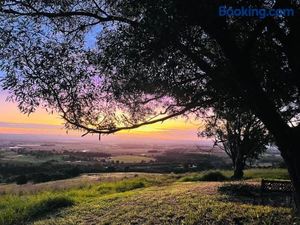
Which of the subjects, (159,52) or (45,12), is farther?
(45,12)

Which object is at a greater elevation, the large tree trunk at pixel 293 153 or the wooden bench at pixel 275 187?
the large tree trunk at pixel 293 153

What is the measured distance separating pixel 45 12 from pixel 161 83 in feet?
8.98

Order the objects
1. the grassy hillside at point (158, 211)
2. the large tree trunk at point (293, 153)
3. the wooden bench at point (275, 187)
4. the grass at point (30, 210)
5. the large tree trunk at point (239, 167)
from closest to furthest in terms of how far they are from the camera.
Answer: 1. the large tree trunk at point (293, 153)
2. the grassy hillside at point (158, 211)
3. the wooden bench at point (275, 187)
4. the grass at point (30, 210)
5. the large tree trunk at point (239, 167)

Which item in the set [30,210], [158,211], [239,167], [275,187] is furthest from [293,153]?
[239,167]

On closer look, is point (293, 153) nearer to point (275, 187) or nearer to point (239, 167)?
point (275, 187)

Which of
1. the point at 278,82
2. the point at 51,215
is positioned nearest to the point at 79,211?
the point at 51,215

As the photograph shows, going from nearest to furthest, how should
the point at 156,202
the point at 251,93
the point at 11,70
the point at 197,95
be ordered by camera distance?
the point at 251,93 → the point at 11,70 → the point at 197,95 → the point at 156,202

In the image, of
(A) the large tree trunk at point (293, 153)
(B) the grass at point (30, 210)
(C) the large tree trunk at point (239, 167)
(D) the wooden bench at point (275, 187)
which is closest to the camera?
(A) the large tree trunk at point (293, 153)

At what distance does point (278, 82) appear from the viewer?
9.32 m

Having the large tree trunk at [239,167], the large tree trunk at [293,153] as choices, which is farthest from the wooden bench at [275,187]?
the large tree trunk at [239,167]

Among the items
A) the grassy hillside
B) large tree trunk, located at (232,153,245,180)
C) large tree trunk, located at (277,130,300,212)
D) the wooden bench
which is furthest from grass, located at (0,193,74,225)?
large tree trunk, located at (232,153,245,180)

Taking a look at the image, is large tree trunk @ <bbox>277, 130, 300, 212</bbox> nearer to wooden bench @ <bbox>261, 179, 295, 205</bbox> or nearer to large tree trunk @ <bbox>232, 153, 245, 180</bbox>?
wooden bench @ <bbox>261, 179, 295, 205</bbox>

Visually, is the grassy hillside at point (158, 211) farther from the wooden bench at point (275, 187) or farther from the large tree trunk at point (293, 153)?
the large tree trunk at point (293, 153)

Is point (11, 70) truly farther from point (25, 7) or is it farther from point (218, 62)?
point (218, 62)
